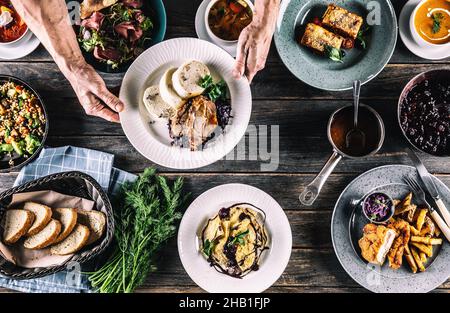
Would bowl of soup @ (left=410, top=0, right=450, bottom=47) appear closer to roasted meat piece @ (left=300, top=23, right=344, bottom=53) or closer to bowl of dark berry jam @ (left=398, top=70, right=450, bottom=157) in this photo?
bowl of dark berry jam @ (left=398, top=70, right=450, bottom=157)

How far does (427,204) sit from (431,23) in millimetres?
711

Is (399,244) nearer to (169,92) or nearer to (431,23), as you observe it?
(431,23)

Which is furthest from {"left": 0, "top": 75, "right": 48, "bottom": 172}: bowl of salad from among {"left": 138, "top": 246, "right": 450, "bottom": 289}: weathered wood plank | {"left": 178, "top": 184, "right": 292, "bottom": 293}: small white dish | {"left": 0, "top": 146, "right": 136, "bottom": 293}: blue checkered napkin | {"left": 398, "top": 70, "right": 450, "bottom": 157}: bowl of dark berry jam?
{"left": 398, "top": 70, "right": 450, "bottom": 157}: bowl of dark berry jam

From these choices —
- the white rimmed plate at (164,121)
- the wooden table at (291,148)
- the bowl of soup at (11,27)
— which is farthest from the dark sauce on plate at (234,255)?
the bowl of soup at (11,27)

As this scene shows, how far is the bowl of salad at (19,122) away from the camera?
1837 mm

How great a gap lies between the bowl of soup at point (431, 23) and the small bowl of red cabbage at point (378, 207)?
0.63 meters

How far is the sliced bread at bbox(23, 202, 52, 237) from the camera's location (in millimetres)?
1715

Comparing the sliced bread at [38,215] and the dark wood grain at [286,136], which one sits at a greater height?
the dark wood grain at [286,136]

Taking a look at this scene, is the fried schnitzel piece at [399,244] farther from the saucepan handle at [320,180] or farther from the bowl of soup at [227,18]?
the bowl of soup at [227,18]

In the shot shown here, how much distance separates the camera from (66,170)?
1.89 m
